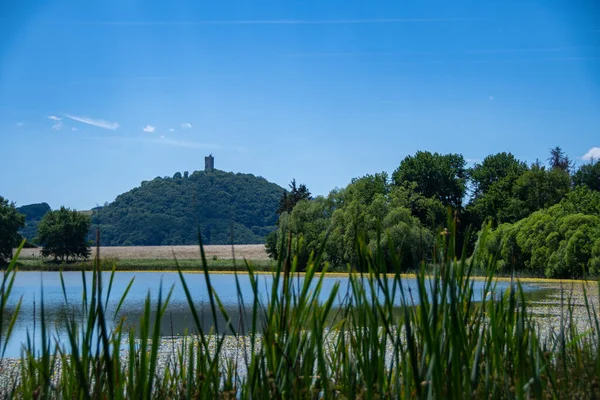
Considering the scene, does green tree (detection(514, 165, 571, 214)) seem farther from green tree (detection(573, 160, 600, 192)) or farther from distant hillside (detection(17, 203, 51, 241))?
distant hillside (detection(17, 203, 51, 241))

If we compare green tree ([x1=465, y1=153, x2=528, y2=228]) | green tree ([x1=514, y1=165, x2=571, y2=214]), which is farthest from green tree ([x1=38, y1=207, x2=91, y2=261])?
green tree ([x1=514, y1=165, x2=571, y2=214])

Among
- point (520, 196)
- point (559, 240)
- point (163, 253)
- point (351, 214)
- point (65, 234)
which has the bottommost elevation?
point (163, 253)

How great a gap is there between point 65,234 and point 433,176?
26.5 m

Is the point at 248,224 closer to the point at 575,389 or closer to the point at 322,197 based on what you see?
the point at 322,197

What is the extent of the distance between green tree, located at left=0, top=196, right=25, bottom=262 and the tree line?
1591 cm

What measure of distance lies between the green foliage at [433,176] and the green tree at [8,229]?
27.0 m

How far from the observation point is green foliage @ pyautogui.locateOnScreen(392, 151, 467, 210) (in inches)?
2002

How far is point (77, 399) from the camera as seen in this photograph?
2.07 m

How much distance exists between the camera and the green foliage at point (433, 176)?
167ft

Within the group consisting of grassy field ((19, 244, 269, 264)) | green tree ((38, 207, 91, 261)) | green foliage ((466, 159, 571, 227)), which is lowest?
grassy field ((19, 244, 269, 264))

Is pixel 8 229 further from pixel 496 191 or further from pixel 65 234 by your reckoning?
pixel 496 191

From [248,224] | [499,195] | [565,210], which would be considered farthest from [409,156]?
[565,210]

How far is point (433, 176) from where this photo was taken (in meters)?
50.9

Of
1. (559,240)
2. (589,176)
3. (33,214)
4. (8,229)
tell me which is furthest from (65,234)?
(589,176)
